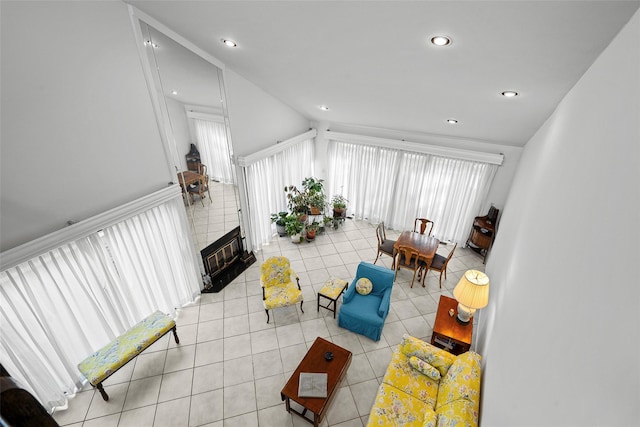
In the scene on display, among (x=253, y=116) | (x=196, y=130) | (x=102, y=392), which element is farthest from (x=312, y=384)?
(x=253, y=116)

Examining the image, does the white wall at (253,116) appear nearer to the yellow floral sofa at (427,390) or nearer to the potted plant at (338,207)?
the potted plant at (338,207)

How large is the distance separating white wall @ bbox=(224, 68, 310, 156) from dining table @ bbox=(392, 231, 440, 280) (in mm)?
Answer: 3411

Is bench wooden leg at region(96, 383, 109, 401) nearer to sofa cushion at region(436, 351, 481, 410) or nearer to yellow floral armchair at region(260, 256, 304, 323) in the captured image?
yellow floral armchair at region(260, 256, 304, 323)

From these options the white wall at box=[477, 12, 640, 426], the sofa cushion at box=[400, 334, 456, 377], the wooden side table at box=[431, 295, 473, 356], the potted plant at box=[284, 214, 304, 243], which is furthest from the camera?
the potted plant at box=[284, 214, 304, 243]

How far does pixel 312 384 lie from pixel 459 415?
1.55 meters

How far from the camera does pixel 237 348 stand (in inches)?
171

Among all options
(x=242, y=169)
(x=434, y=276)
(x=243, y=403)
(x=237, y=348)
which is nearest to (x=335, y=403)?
(x=243, y=403)

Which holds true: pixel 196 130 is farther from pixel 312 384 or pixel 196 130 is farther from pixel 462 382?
pixel 462 382

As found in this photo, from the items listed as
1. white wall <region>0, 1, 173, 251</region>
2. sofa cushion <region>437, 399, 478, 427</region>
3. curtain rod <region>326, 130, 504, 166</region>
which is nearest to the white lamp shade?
sofa cushion <region>437, 399, 478, 427</region>

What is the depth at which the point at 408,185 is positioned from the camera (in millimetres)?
7070

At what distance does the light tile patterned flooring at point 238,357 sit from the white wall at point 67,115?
1.55 m

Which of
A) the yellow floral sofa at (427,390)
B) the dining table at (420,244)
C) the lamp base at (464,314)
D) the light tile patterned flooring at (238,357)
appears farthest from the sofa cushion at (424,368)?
the dining table at (420,244)

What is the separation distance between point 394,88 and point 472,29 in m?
1.62

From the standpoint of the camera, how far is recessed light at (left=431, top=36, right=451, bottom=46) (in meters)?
2.46
